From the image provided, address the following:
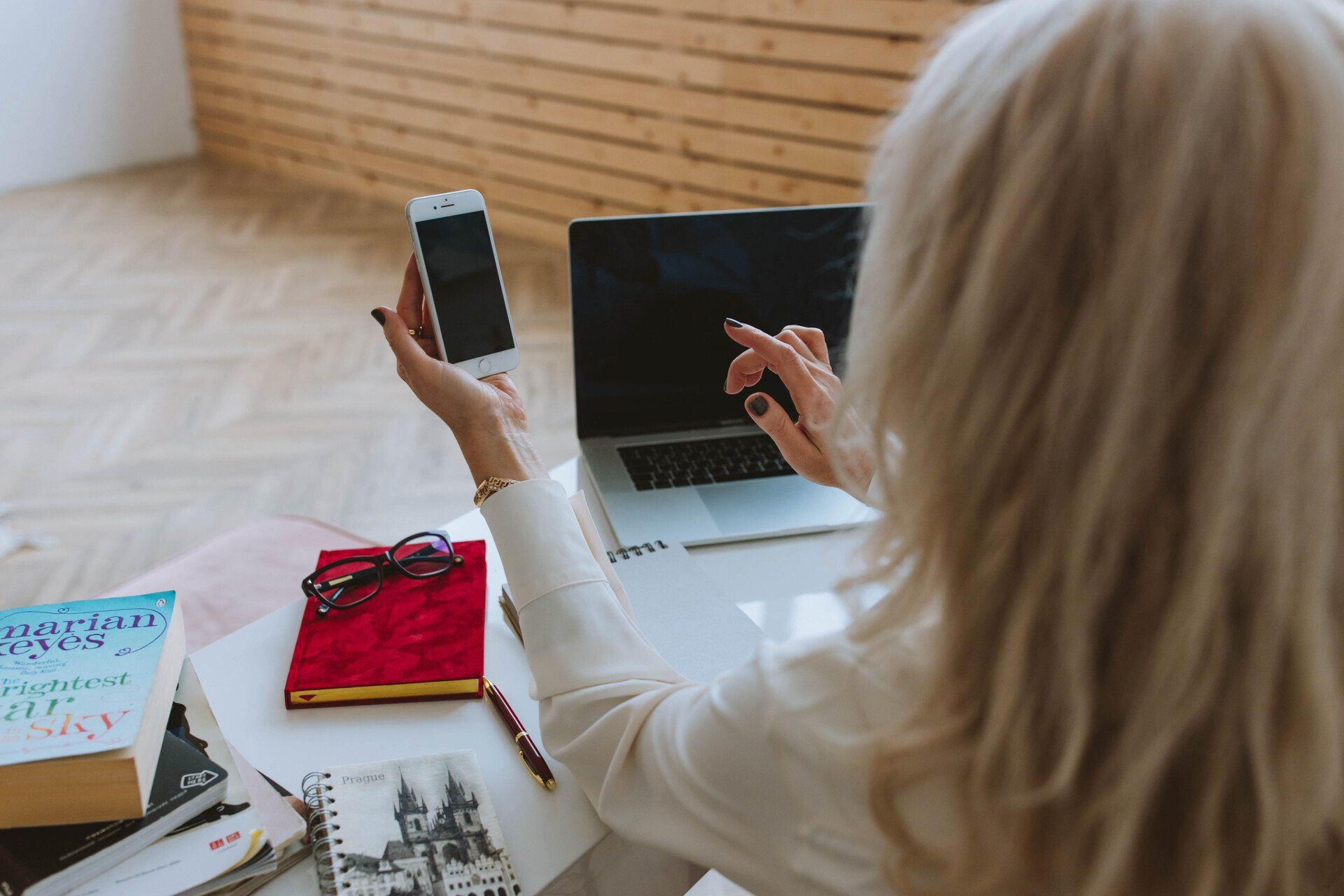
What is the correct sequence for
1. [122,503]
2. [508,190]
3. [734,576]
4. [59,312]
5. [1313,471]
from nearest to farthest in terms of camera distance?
[1313,471], [734,576], [122,503], [59,312], [508,190]

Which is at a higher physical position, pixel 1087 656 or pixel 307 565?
pixel 1087 656

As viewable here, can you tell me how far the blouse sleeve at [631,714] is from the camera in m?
0.64

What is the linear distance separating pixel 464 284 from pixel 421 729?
45 centimetres

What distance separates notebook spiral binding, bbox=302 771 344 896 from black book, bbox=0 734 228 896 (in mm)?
67

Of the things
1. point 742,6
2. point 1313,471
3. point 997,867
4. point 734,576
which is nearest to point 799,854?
point 997,867

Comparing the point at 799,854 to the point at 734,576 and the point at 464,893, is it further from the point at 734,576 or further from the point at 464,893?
the point at 734,576

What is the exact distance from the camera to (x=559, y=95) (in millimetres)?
3838

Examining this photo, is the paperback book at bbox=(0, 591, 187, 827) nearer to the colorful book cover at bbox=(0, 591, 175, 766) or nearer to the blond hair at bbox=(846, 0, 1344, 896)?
the colorful book cover at bbox=(0, 591, 175, 766)

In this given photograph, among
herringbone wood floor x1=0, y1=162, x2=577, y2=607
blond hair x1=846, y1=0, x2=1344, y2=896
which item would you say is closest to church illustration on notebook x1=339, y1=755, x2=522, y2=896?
blond hair x1=846, y1=0, x2=1344, y2=896

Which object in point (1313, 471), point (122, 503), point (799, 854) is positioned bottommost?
point (122, 503)

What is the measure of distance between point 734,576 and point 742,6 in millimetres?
2711

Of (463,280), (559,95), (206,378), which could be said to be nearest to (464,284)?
(463,280)

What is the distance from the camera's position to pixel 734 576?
3.74ft

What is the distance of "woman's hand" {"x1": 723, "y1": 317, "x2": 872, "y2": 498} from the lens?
3.42ft
